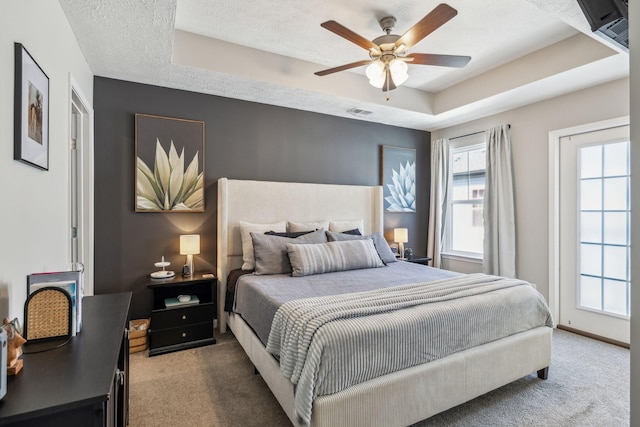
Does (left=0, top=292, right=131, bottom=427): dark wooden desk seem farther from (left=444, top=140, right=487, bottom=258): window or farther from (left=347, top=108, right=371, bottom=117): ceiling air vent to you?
(left=444, top=140, right=487, bottom=258): window

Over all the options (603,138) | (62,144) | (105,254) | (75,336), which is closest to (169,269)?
(105,254)

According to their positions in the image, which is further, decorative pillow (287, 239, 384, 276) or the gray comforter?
decorative pillow (287, 239, 384, 276)

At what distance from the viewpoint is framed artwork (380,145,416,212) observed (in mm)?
4754

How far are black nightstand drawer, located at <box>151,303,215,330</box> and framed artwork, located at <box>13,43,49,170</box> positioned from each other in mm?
1639

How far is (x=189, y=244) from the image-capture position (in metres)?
3.17

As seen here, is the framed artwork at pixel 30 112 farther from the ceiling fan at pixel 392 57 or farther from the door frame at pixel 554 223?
the door frame at pixel 554 223

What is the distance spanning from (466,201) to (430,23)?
3108 millimetres

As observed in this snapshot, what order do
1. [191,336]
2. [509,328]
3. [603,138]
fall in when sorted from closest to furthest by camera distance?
[509,328] → [191,336] → [603,138]

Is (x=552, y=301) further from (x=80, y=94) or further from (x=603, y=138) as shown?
(x=80, y=94)

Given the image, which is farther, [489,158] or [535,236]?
[489,158]

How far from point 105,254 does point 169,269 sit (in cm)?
59

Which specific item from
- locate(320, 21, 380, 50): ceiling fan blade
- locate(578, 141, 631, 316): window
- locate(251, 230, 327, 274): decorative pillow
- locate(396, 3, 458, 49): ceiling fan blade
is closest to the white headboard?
locate(251, 230, 327, 274): decorative pillow

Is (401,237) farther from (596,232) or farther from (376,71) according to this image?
(376,71)

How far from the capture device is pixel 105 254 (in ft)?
10.3
